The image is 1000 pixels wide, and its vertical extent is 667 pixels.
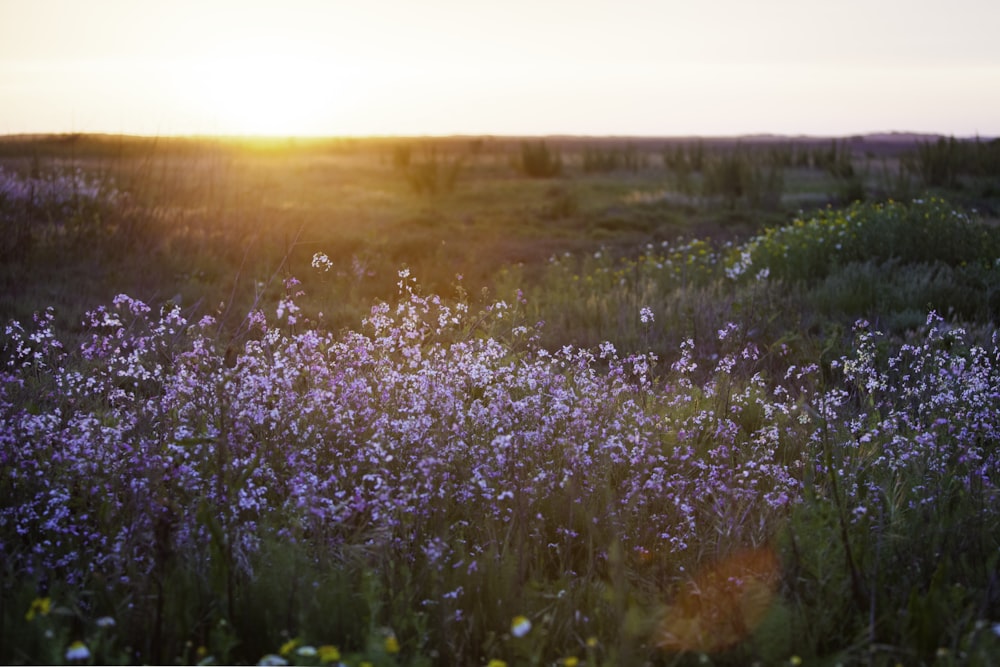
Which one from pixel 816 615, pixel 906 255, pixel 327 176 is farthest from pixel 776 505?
pixel 327 176

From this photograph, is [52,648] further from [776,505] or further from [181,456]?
[776,505]

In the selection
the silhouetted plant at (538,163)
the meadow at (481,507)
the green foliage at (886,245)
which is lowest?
the meadow at (481,507)

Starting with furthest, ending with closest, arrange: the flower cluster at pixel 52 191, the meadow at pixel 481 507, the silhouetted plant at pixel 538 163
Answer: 1. the silhouetted plant at pixel 538 163
2. the flower cluster at pixel 52 191
3. the meadow at pixel 481 507

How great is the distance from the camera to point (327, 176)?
1527 inches

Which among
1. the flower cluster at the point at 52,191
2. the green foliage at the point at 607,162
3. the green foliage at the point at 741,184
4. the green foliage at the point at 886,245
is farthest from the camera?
the green foliage at the point at 607,162

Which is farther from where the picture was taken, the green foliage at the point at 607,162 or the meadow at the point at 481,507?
the green foliage at the point at 607,162

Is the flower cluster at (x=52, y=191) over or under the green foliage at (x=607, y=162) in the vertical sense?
under

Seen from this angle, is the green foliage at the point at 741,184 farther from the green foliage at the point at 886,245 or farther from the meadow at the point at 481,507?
the meadow at the point at 481,507

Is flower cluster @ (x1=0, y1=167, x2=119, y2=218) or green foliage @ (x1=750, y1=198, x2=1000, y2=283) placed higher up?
flower cluster @ (x1=0, y1=167, x2=119, y2=218)

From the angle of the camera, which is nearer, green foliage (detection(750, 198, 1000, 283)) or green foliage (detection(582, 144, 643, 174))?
green foliage (detection(750, 198, 1000, 283))

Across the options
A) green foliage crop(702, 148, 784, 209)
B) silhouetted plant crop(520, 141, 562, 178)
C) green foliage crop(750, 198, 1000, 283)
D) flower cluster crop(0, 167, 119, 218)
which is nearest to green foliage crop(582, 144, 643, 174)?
silhouetted plant crop(520, 141, 562, 178)

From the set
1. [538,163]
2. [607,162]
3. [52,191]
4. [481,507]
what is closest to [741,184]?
[538,163]

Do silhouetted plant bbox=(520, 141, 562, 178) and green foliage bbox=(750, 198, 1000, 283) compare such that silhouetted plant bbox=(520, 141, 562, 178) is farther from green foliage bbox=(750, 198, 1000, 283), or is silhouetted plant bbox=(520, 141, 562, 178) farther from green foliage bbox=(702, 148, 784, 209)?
green foliage bbox=(750, 198, 1000, 283)

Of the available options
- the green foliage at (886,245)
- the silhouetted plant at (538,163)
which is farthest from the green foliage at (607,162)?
the green foliage at (886,245)
